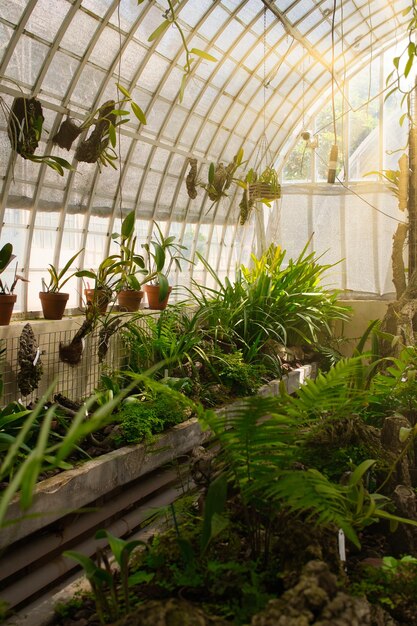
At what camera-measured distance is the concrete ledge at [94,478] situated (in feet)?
9.42

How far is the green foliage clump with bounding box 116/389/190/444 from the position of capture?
3930 mm

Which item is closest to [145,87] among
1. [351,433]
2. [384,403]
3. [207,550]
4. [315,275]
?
[315,275]

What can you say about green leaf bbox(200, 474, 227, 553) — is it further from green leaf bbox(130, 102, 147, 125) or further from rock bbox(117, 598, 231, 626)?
green leaf bbox(130, 102, 147, 125)

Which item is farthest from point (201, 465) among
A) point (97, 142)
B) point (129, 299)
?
point (129, 299)

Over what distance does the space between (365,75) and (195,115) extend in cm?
360

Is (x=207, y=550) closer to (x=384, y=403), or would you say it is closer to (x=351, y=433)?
(x=351, y=433)

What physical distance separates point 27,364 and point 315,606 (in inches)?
111

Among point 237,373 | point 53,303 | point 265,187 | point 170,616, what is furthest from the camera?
point 265,187

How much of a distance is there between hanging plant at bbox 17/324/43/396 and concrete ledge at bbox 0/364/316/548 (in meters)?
0.75

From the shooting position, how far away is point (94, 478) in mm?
3459

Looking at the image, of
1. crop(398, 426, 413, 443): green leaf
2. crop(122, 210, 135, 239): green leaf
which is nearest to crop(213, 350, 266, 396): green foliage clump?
crop(122, 210, 135, 239): green leaf

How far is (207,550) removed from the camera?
219 centimetres

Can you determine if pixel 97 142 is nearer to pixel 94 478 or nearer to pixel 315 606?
pixel 94 478

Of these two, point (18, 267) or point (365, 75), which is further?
point (365, 75)
